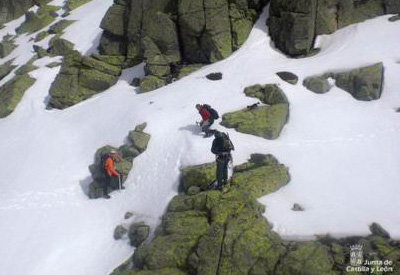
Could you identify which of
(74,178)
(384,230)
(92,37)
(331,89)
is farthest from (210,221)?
(92,37)

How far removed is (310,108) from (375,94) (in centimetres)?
384

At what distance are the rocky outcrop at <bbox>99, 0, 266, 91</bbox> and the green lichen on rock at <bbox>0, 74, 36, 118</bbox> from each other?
897 centimetres

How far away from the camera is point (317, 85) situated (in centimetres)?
2458

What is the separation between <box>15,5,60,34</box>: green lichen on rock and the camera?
4553cm

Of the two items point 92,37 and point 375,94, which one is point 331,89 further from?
point 92,37

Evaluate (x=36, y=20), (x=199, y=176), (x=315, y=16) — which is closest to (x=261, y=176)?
(x=199, y=176)

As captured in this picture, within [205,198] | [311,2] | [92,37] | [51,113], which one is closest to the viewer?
[205,198]

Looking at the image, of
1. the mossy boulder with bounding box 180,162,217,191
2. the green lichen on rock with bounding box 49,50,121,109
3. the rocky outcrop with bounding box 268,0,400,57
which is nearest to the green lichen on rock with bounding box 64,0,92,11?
the green lichen on rock with bounding box 49,50,121,109

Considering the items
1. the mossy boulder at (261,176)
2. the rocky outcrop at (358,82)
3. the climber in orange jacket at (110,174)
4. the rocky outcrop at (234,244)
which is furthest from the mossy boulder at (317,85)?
the climber in orange jacket at (110,174)

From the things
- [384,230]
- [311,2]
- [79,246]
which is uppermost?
[311,2]

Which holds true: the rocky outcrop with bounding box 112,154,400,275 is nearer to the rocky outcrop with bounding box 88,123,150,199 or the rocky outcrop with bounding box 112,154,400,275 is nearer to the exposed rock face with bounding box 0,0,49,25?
the rocky outcrop with bounding box 88,123,150,199

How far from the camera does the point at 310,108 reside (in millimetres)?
23422

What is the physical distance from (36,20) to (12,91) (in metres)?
17.2

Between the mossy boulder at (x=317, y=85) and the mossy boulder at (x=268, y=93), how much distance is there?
2.14 m
